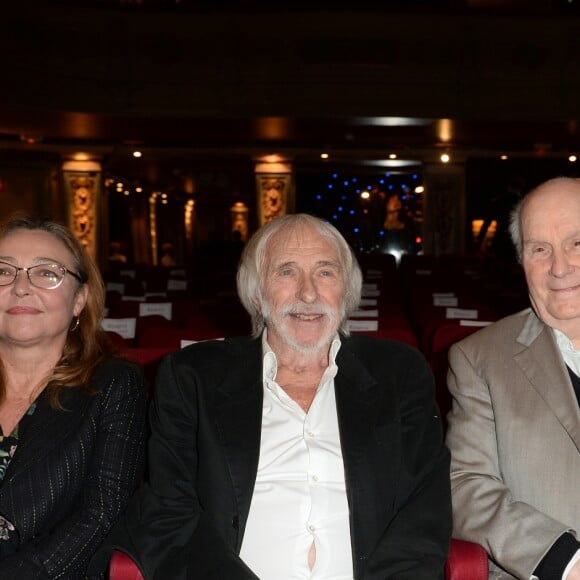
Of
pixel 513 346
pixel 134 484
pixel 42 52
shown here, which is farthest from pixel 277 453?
pixel 42 52

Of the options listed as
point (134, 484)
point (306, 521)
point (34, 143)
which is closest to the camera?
point (306, 521)

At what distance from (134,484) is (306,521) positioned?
46cm

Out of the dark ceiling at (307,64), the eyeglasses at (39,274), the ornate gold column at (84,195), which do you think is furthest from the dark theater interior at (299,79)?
the eyeglasses at (39,274)

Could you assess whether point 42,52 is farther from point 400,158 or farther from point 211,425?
point 211,425

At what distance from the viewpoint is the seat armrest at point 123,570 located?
1.78 meters

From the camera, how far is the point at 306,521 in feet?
6.21

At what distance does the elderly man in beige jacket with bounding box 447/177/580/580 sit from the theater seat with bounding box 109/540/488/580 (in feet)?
0.36

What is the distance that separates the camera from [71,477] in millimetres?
1944

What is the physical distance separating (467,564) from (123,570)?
0.77 m

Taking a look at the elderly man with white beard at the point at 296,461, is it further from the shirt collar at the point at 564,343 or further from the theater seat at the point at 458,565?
the shirt collar at the point at 564,343

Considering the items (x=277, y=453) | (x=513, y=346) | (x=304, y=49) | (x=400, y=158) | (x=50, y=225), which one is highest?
(x=304, y=49)

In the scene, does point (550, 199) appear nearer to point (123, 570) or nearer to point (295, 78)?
point (123, 570)

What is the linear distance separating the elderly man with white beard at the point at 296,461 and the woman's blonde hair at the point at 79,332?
0.24m

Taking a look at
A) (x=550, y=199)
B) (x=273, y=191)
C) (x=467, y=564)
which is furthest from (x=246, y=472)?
(x=273, y=191)
